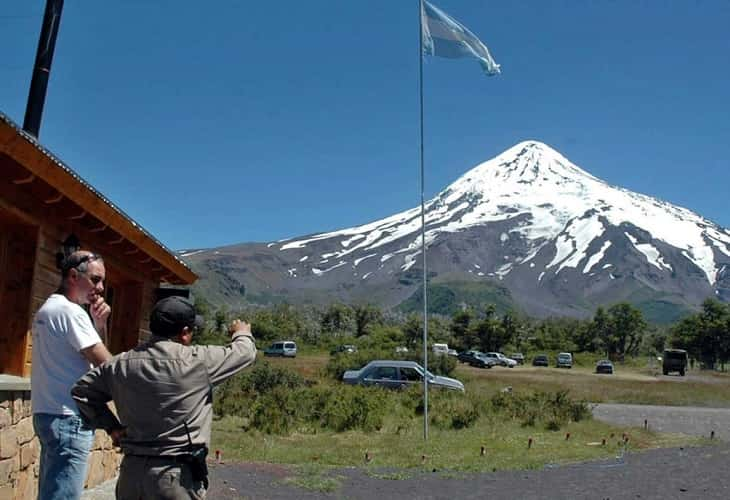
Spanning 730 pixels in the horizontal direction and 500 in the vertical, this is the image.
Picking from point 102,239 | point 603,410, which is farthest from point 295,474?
point 603,410

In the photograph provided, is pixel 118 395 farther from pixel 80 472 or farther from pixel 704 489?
pixel 704 489

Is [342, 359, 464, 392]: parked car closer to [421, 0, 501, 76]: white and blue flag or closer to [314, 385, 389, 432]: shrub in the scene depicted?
[314, 385, 389, 432]: shrub

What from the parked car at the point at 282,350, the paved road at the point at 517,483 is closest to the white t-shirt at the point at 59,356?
the paved road at the point at 517,483

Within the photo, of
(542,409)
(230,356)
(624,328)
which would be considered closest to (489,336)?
(624,328)

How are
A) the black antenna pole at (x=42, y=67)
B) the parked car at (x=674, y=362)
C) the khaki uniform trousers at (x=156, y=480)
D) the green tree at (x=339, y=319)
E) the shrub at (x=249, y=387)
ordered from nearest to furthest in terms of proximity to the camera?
the khaki uniform trousers at (x=156, y=480), the black antenna pole at (x=42, y=67), the shrub at (x=249, y=387), the parked car at (x=674, y=362), the green tree at (x=339, y=319)

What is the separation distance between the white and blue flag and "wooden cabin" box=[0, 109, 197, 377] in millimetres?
9142

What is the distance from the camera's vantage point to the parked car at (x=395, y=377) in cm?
2094

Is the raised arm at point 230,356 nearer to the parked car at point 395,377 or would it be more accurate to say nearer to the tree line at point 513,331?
the parked car at point 395,377

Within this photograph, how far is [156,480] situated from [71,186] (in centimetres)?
343

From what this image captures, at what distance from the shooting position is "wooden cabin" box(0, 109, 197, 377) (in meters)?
5.37

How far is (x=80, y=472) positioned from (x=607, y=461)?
9.95m

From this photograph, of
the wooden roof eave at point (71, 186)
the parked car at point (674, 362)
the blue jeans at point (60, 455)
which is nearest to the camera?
the blue jeans at point (60, 455)

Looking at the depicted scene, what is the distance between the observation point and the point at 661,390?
33.6 metres

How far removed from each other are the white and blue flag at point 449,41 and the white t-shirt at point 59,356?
12.5 metres
